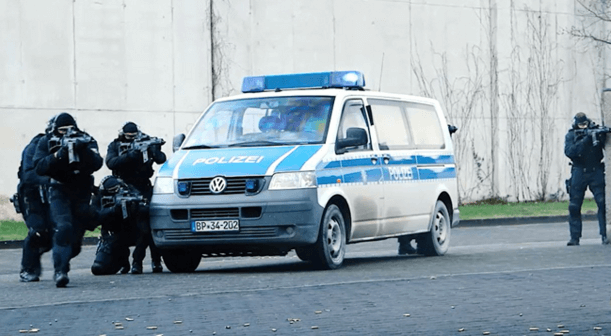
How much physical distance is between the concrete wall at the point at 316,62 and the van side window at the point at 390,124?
1092cm

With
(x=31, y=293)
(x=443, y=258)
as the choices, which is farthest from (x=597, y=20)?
(x=31, y=293)

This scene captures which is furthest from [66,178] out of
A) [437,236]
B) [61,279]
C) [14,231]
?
[14,231]

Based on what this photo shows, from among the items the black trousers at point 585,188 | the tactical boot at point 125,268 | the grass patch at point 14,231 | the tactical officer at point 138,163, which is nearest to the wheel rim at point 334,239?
the tactical officer at point 138,163

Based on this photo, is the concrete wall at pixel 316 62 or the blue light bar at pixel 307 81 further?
the concrete wall at pixel 316 62

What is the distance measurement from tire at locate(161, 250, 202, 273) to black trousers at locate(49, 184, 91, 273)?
145 centimetres

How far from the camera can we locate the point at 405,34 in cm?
3181

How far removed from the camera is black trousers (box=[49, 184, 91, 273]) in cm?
1265

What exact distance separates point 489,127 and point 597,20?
15.5 feet

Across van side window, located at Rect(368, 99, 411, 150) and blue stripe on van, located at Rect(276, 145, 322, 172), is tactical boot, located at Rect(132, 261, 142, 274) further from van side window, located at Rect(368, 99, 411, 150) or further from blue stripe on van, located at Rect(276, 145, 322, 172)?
van side window, located at Rect(368, 99, 411, 150)

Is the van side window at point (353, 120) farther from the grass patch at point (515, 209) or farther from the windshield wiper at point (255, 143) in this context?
the grass patch at point (515, 209)

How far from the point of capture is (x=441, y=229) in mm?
17000

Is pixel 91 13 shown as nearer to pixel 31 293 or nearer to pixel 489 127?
pixel 489 127

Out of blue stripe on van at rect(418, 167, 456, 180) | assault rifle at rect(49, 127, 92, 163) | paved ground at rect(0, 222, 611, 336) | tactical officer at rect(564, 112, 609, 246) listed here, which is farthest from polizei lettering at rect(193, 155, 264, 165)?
tactical officer at rect(564, 112, 609, 246)

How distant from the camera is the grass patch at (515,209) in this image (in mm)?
27516
